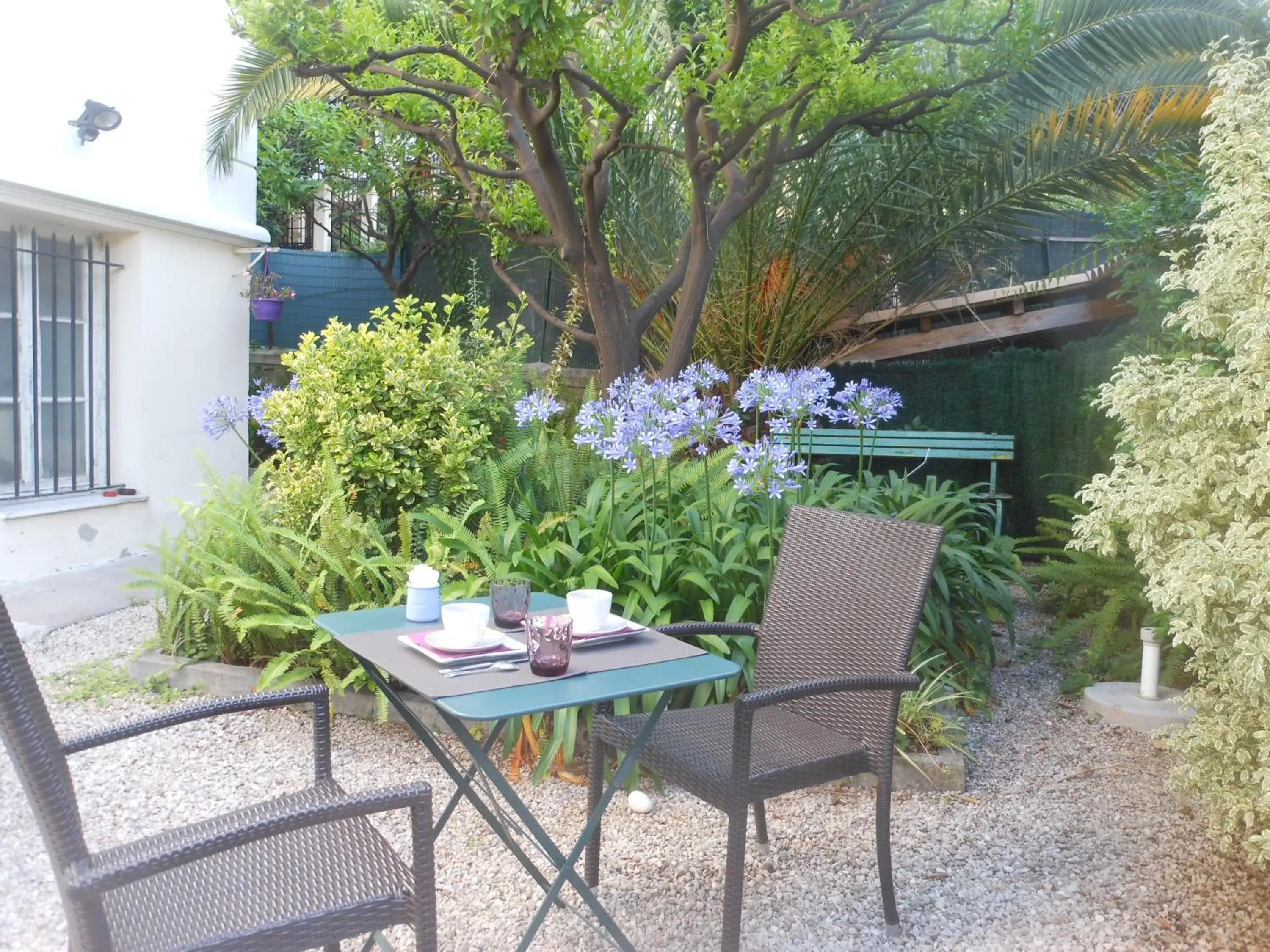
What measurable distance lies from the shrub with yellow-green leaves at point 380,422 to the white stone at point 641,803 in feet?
6.12

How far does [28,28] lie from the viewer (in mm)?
5617

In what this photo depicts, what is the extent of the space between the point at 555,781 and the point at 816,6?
147 inches

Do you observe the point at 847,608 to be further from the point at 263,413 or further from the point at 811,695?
the point at 263,413

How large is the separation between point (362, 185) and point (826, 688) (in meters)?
9.01

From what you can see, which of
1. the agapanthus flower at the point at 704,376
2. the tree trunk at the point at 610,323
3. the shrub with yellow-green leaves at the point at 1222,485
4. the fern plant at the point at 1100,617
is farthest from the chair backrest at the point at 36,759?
the tree trunk at the point at 610,323

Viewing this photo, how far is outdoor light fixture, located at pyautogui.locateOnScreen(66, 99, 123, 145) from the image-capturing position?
19.2 feet

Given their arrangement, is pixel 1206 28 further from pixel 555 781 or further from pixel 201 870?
pixel 201 870

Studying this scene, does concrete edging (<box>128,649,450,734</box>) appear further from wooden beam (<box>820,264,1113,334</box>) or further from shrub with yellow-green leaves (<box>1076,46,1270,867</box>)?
wooden beam (<box>820,264,1113,334</box>)

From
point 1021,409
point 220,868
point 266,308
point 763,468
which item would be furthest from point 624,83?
point 266,308

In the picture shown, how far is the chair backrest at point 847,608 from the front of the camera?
2.52 metres

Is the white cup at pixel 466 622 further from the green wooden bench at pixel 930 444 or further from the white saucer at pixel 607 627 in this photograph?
the green wooden bench at pixel 930 444

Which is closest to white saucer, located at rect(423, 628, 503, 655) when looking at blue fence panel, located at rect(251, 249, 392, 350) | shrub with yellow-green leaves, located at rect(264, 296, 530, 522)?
shrub with yellow-green leaves, located at rect(264, 296, 530, 522)

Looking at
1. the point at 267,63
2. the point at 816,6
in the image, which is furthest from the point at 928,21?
the point at 267,63

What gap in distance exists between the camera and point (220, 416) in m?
4.86
